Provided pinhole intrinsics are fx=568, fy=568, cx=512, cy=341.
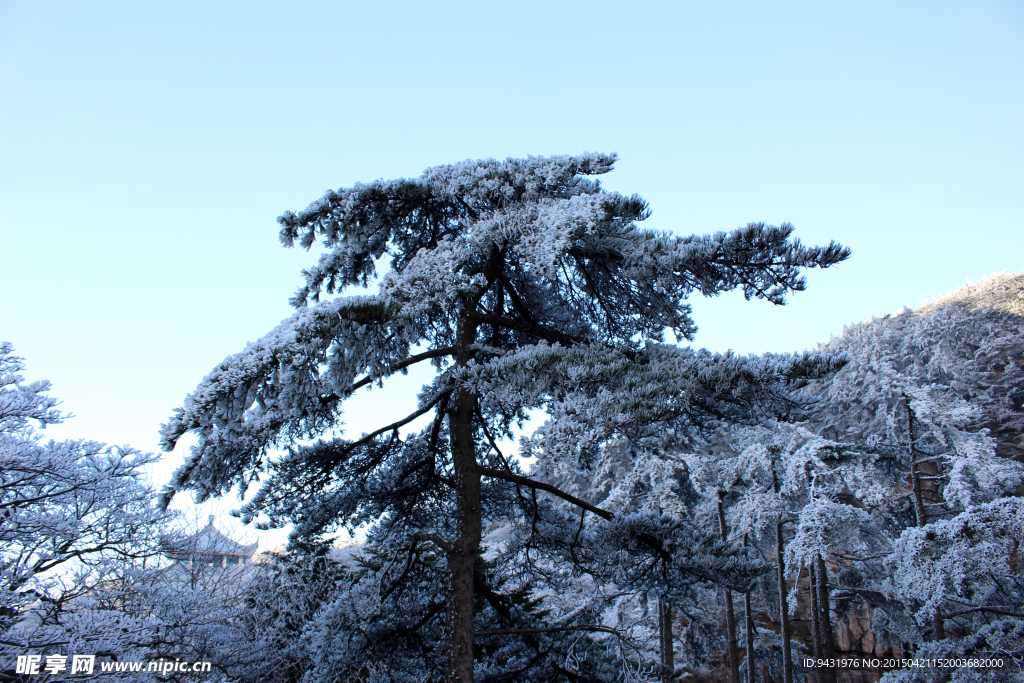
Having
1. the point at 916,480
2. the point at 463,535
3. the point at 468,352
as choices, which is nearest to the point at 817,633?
the point at 916,480

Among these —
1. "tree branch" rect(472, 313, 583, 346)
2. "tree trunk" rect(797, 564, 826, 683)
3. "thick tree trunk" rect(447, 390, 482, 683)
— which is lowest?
"tree trunk" rect(797, 564, 826, 683)

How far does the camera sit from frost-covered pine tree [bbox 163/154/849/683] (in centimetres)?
436

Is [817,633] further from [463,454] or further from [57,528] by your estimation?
[57,528]

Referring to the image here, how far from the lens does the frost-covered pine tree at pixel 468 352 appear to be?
172 inches

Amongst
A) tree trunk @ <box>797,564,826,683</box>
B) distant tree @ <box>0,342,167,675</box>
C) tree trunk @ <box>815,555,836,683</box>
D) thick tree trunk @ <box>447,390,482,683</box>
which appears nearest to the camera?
thick tree trunk @ <box>447,390,482,683</box>

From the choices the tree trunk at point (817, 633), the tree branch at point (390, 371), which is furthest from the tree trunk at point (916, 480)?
the tree branch at point (390, 371)

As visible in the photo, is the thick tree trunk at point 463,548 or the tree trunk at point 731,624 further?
the tree trunk at point 731,624

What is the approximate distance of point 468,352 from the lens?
20.6 ft

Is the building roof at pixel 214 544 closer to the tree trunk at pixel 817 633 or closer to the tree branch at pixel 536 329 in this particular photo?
the tree branch at pixel 536 329

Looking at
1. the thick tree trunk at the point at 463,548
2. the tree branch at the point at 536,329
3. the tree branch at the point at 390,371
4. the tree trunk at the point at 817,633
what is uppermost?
the tree branch at the point at 536,329

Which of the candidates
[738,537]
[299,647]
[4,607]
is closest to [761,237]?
[299,647]

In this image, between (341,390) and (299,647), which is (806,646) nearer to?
(299,647)

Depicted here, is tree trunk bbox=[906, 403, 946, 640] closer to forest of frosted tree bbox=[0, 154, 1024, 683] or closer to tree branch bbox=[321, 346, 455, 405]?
forest of frosted tree bbox=[0, 154, 1024, 683]

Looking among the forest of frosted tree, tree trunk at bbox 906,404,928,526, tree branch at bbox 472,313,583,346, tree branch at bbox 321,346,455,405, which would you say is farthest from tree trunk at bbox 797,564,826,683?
tree branch at bbox 321,346,455,405
